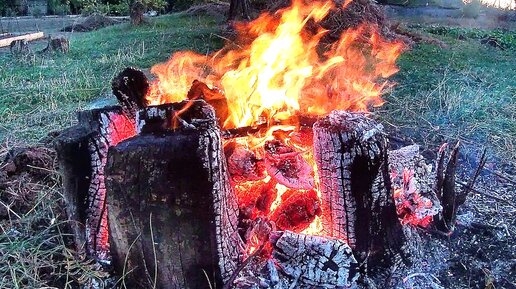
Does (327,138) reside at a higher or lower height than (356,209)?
higher

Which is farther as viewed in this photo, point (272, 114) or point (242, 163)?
point (272, 114)

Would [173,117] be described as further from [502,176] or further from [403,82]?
[403,82]

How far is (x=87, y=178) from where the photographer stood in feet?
8.80

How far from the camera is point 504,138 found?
187 inches

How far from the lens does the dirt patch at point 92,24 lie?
1691 cm

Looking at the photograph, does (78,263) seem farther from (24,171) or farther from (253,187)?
(24,171)

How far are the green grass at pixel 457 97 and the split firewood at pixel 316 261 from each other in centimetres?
245

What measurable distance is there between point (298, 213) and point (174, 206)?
844mm

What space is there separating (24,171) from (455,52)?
29.0ft

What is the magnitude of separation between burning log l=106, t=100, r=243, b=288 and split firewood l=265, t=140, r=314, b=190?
441mm

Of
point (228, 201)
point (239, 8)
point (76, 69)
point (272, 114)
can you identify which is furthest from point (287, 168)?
point (239, 8)

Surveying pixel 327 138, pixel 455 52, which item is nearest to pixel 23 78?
pixel 327 138

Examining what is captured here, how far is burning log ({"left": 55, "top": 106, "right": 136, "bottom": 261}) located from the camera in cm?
265

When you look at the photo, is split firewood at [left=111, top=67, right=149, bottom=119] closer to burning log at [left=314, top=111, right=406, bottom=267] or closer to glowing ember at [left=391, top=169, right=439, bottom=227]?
burning log at [left=314, top=111, right=406, bottom=267]
